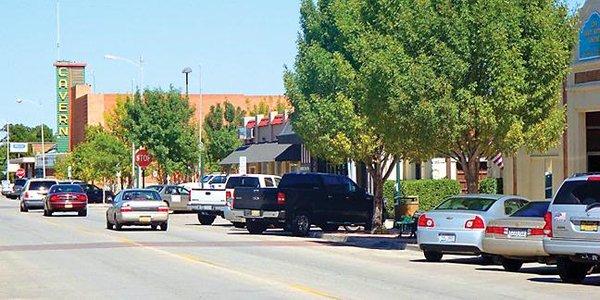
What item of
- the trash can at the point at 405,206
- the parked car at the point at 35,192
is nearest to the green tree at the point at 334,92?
the trash can at the point at 405,206

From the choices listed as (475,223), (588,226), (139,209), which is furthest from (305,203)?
(588,226)

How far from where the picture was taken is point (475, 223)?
2542cm

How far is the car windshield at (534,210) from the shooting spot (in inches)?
960

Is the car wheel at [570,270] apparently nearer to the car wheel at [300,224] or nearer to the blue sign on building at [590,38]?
the blue sign on building at [590,38]

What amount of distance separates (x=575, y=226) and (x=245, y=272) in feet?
20.1

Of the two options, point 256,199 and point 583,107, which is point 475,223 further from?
point 256,199

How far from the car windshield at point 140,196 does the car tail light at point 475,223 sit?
17819mm

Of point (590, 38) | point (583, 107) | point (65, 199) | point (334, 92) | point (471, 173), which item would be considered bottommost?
point (65, 199)

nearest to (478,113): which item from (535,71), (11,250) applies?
(535,71)

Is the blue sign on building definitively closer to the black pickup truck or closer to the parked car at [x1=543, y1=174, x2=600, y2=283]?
the black pickup truck

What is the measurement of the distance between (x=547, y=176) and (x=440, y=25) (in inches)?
409

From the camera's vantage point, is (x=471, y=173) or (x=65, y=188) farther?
(x=65, y=188)

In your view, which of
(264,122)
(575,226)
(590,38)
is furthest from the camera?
(264,122)

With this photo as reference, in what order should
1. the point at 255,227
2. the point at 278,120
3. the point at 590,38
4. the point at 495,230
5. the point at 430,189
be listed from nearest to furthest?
1. the point at 495,230
2. the point at 590,38
3. the point at 255,227
4. the point at 430,189
5. the point at 278,120
